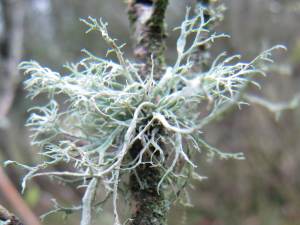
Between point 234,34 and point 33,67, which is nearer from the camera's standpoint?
point 33,67

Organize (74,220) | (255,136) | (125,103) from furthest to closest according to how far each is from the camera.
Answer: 1. (255,136)
2. (74,220)
3. (125,103)

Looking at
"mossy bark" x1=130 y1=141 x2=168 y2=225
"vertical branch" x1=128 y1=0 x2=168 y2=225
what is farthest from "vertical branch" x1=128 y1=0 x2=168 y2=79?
"mossy bark" x1=130 y1=141 x2=168 y2=225

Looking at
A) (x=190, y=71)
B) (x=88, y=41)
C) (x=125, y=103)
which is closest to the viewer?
(x=125, y=103)

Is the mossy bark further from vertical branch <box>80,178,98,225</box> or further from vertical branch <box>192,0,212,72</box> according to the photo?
vertical branch <box>192,0,212,72</box>

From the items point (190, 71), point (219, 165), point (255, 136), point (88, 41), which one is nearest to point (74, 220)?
point (219, 165)

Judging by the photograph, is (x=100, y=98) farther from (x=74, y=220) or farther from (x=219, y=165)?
(x=219, y=165)

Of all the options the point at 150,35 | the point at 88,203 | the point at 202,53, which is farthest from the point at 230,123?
the point at 88,203

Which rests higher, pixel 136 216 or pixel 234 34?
pixel 234 34
